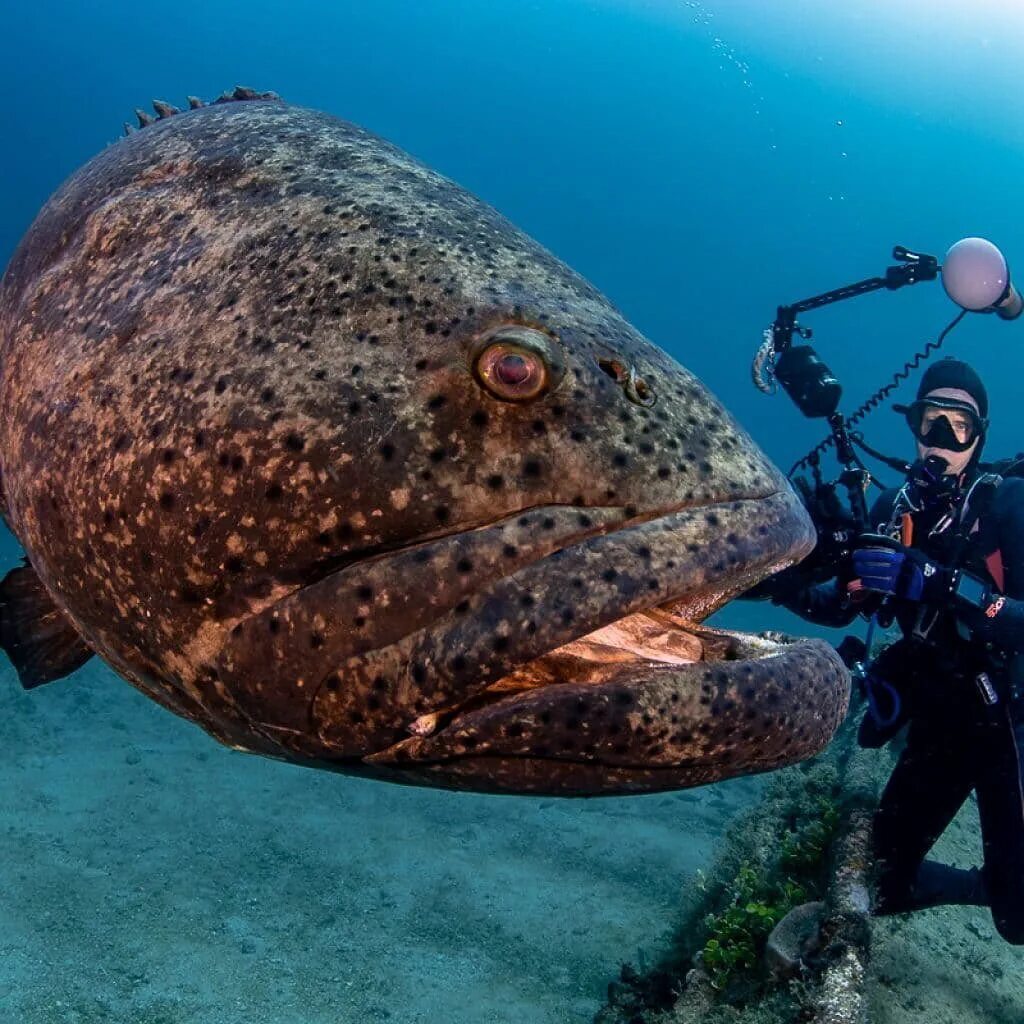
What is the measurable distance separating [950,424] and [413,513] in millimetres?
5420

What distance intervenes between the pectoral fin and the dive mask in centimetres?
572

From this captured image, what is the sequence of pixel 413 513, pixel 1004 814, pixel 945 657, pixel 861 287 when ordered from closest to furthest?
pixel 413 513
pixel 1004 814
pixel 945 657
pixel 861 287

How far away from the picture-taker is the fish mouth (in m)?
1.66

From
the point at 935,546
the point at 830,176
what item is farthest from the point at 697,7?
the point at 935,546

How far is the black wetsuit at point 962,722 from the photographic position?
197 inches

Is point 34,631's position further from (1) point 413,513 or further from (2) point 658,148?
(2) point 658,148

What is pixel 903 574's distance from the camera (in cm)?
500

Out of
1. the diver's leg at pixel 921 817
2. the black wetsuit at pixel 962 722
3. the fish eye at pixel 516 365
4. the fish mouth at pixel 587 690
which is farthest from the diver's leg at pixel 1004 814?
the fish eye at pixel 516 365

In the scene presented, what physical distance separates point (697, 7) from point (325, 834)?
139575mm

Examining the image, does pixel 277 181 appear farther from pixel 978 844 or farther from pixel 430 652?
pixel 978 844

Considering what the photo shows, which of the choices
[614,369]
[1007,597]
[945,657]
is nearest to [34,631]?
[614,369]

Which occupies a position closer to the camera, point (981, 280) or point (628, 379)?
point (628, 379)

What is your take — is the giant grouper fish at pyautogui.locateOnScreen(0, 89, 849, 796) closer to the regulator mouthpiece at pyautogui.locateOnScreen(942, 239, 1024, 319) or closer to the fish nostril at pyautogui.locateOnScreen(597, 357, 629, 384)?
the fish nostril at pyautogui.locateOnScreen(597, 357, 629, 384)

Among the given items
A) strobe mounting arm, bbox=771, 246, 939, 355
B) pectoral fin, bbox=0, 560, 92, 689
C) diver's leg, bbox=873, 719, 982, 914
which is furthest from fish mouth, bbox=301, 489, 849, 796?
strobe mounting arm, bbox=771, 246, 939, 355
